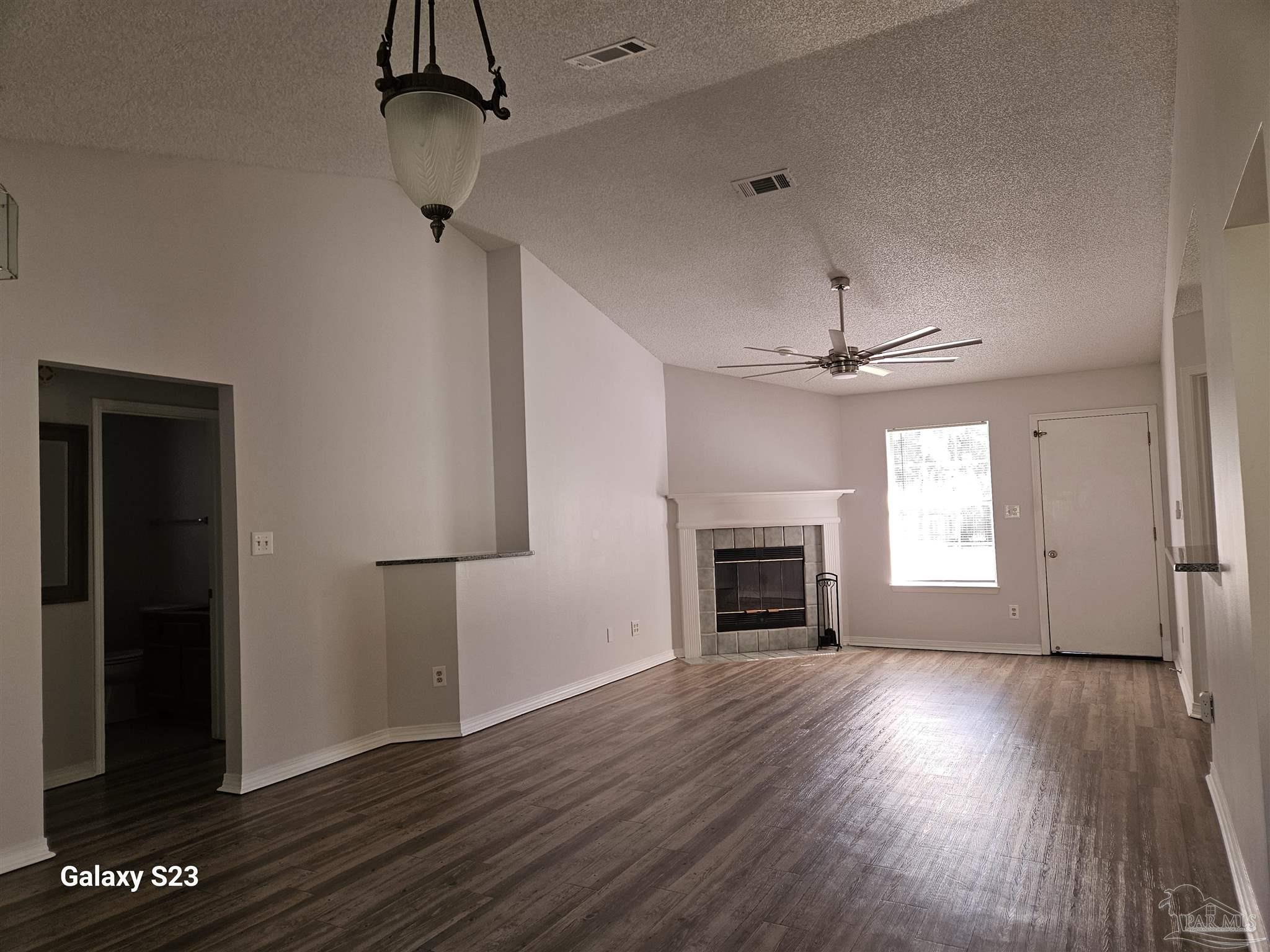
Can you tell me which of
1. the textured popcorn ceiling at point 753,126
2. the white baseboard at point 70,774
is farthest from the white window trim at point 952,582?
the white baseboard at point 70,774

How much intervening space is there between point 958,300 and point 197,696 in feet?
18.4

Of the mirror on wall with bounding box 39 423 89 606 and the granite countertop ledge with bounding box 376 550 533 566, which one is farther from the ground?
the mirror on wall with bounding box 39 423 89 606

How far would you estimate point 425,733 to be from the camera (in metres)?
4.89

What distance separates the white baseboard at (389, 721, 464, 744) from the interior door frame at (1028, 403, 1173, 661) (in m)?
5.11

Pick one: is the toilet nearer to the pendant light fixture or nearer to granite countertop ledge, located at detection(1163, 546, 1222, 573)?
the pendant light fixture

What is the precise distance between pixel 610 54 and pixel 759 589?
5.43 m

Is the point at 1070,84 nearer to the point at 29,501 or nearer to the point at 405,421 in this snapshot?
the point at 405,421

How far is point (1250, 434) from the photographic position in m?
2.00

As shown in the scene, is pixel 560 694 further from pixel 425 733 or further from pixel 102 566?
pixel 102 566

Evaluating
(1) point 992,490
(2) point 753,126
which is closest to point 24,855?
(2) point 753,126

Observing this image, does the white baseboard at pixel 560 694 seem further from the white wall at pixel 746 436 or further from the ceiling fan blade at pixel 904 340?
the ceiling fan blade at pixel 904 340

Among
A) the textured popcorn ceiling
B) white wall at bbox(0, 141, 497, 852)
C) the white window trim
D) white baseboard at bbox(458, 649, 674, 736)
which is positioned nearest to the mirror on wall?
white wall at bbox(0, 141, 497, 852)

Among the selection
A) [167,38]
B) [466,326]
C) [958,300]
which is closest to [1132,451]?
[958,300]

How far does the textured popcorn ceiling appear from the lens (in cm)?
296
